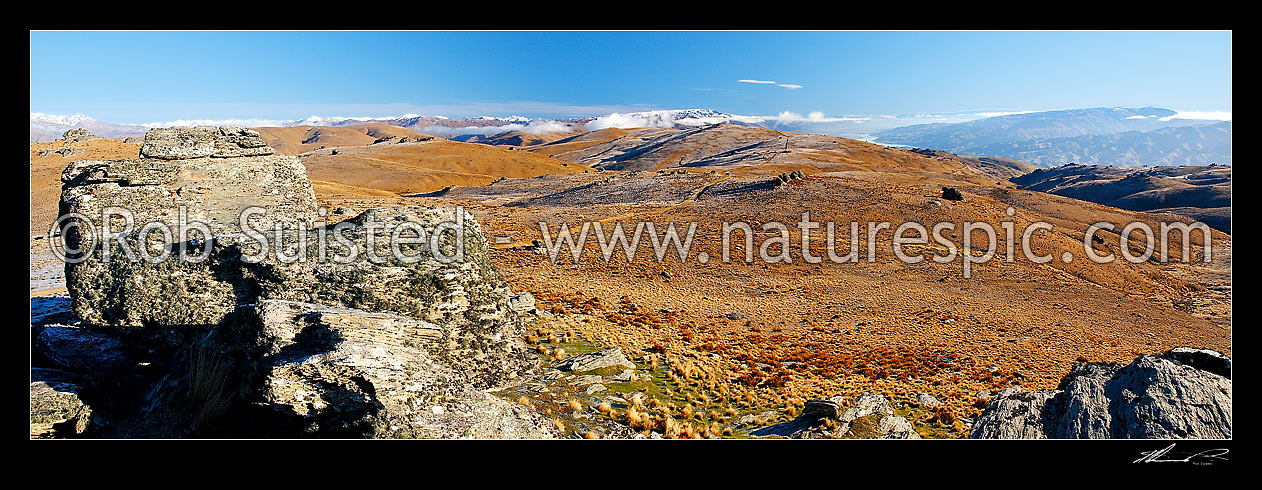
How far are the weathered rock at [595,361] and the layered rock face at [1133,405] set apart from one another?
637cm

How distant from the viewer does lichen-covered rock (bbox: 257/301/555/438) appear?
6.07 metres

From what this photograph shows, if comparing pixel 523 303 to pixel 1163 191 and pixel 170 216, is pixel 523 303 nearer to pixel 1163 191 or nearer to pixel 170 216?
pixel 170 216

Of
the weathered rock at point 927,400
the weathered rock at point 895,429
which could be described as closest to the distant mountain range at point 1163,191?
the weathered rock at point 927,400

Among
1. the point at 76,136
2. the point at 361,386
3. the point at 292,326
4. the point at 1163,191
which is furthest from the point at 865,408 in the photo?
the point at 1163,191

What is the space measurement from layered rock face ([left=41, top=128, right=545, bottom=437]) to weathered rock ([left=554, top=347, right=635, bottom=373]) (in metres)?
0.82

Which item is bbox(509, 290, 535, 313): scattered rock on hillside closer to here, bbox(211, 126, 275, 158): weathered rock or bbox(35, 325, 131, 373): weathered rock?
bbox(35, 325, 131, 373): weathered rock

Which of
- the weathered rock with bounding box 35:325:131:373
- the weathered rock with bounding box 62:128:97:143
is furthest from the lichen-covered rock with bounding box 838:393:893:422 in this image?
the weathered rock with bounding box 62:128:97:143

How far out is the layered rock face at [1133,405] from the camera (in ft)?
21.7

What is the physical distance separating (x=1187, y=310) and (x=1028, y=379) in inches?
623

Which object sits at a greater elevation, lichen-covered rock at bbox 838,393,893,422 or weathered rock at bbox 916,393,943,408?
lichen-covered rock at bbox 838,393,893,422

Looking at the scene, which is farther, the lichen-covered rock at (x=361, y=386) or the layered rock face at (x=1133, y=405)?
the layered rock face at (x=1133, y=405)

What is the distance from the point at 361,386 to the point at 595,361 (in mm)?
5225
